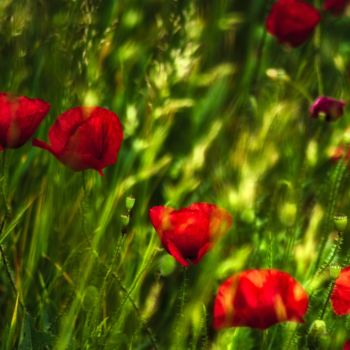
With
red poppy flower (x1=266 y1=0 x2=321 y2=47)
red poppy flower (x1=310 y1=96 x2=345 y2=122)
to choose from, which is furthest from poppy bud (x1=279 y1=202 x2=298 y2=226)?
red poppy flower (x1=266 y1=0 x2=321 y2=47)

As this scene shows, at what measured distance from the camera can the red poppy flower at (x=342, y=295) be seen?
2.95 ft

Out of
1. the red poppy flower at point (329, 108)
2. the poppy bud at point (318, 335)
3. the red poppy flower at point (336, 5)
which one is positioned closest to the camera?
the poppy bud at point (318, 335)

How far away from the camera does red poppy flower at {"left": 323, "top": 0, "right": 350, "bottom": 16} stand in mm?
1803

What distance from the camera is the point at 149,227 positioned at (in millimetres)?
1338

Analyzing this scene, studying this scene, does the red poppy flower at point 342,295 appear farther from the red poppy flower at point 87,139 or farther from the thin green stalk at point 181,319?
the red poppy flower at point 87,139

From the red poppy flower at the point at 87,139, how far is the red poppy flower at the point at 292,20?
0.72 metres

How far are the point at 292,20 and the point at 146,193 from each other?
1.63 feet

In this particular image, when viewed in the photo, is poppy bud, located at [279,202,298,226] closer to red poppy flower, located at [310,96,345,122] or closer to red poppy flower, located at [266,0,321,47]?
red poppy flower, located at [310,96,345,122]

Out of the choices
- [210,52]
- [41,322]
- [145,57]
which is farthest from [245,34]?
[41,322]

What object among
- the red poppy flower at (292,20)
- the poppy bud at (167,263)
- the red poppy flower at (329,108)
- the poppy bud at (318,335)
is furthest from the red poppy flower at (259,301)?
the red poppy flower at (292,20)

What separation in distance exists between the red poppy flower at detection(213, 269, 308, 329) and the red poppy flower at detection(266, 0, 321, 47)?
89cm

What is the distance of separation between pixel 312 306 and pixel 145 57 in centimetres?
73

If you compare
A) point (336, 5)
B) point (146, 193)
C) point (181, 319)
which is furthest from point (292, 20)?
point (181, 319)

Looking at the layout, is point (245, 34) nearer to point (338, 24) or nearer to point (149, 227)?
point (338, 24)
